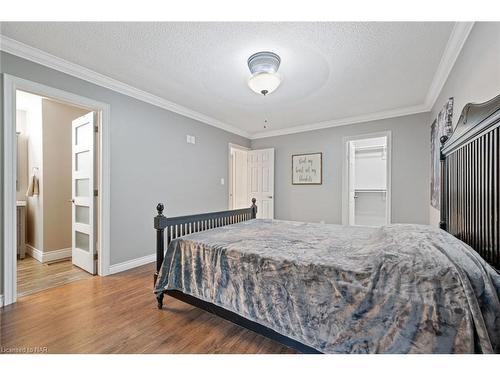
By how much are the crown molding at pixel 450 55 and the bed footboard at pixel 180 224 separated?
271 centimetres

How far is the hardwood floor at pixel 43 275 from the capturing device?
2.46 m

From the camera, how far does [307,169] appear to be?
4.71 metres

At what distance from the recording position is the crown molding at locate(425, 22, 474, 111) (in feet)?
5.76

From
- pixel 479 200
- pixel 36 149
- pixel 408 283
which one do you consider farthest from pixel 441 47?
pixel 36 149

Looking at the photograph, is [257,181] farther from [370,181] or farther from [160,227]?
[160,227]

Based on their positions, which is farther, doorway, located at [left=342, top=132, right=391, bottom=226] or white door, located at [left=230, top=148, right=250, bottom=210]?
white door, located at [left=230, top=148, right=250, bottom=210]

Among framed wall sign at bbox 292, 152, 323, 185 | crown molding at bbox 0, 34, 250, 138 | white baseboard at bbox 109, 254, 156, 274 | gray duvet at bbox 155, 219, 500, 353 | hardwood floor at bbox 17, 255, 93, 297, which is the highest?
crown molding at bbox 0, 34, 250, 138

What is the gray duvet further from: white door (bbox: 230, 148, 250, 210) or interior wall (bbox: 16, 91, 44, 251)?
white door (bbox: 230, 148, 250, 210)

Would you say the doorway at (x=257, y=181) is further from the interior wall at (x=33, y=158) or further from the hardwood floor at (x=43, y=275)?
the interior wall at (x=33, y=158)

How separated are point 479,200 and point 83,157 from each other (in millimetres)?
3948

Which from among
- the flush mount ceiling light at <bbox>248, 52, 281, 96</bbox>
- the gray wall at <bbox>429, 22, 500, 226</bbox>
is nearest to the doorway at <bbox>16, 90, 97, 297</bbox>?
the flush mount ceiling light at <bbox>248, 52, 281, 96</bbox>

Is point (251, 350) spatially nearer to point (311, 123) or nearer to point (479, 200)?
point (479, 200)

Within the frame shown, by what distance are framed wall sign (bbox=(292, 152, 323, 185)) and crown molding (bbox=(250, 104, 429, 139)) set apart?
55 centimetres
